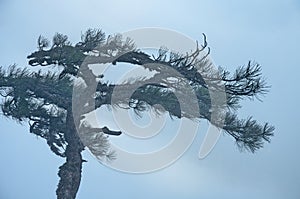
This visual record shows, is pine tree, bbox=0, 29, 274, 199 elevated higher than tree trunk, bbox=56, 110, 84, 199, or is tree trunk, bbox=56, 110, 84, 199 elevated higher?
pine tree, bbox=0, 29, 274, 199

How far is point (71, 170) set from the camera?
2.07 m

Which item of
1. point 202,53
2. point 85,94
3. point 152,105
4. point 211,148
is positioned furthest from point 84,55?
point 211,148

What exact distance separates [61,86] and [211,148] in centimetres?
64

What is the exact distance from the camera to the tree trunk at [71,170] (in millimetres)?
2062

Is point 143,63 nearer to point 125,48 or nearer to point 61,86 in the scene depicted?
point 125,48

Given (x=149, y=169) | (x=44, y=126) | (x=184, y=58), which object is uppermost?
(x=184, y=58)

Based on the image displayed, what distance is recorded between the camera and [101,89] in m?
2.06

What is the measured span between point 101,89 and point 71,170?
343 mm

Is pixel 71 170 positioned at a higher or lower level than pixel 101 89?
lower

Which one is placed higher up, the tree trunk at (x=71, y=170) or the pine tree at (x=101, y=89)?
the pine tree at (x=101, y=89)

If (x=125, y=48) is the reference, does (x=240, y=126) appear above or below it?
below

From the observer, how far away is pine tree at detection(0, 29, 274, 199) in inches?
78.0

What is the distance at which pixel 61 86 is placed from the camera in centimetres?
207

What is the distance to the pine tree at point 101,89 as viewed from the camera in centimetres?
198
